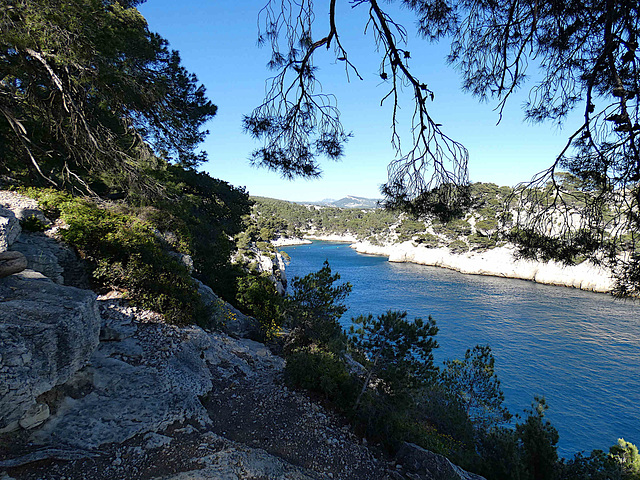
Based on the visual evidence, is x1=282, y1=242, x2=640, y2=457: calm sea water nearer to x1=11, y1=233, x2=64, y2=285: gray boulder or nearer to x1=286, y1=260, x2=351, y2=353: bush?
x1=286, y1=260, x2=351, y2=353: bush

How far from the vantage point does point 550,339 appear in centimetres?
2172

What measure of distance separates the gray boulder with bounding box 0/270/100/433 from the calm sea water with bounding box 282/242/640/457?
1724 cm

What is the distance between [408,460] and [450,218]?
552 centimetres

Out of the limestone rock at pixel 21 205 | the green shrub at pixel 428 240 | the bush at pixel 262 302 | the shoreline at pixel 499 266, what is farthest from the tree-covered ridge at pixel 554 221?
the green shrub at pixel 428 240

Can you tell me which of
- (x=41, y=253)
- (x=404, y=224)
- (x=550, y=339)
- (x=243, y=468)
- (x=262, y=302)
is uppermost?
(x=404, y=224)

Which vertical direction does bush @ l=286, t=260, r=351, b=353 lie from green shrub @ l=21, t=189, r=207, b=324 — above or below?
below

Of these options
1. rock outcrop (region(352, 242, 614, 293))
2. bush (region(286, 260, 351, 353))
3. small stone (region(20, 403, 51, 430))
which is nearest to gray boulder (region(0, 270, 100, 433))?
small stone (region(20, 403, 51, 430))

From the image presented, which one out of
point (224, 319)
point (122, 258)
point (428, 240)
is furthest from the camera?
point (428, 240)

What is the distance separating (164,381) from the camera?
A: 18.1ft

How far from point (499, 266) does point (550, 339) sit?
2492 centimetres

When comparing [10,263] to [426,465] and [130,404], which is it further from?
[426,465]

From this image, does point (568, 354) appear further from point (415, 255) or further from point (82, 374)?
point (415, 255)

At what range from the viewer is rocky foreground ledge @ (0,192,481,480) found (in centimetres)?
356

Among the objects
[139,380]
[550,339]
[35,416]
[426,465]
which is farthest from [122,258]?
[550,339]
